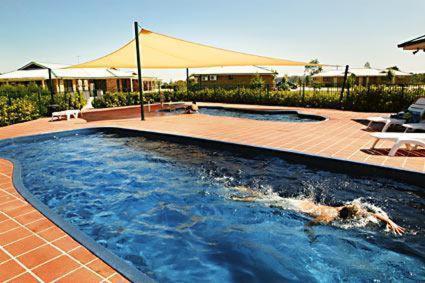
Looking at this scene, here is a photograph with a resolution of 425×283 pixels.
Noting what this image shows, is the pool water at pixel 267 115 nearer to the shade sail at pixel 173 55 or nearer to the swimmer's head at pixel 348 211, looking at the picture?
the shade sail at pixel 173 55

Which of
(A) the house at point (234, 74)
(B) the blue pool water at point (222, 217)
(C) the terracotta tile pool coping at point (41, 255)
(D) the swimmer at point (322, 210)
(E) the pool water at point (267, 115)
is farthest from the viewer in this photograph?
(A) the house at point (234, 74)

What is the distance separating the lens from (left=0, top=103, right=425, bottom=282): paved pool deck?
94.7 inches

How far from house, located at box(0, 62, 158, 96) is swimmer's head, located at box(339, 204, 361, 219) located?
1188 centimetres

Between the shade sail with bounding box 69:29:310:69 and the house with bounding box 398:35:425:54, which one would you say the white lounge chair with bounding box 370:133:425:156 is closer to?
the house with bounding box 398:35:425:54

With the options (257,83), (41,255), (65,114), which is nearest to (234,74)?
(257,83)

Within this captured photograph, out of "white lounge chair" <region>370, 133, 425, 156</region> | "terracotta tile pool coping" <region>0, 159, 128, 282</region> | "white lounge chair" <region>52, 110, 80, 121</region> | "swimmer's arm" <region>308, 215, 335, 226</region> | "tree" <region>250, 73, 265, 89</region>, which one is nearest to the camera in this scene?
"terracotta tile pool coping" <region>0, 159, 128, 282</region>

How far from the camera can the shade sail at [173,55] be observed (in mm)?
12102

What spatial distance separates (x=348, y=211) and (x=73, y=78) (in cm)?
2261

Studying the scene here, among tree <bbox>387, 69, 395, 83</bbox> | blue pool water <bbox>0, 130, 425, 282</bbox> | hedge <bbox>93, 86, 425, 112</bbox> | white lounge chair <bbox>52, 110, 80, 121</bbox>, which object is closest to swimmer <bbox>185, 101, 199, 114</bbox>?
white lounge chair <bbox>52, 110, 80, 121</bbox>

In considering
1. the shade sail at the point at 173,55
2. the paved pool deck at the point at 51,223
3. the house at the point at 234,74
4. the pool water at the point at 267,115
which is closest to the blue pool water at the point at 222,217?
the paved pool deck at the point at 51,223

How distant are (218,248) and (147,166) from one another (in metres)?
3.63

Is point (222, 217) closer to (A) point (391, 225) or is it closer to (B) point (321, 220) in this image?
(B) point (321, 220)

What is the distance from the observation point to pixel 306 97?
16.1 meters

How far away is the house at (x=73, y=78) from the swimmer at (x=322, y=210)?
10754mm
